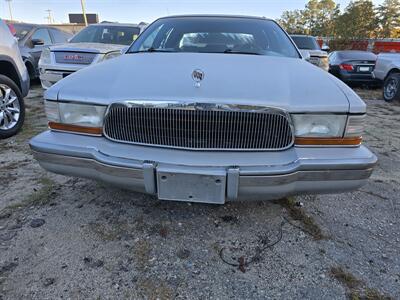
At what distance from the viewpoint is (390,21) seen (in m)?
32.9

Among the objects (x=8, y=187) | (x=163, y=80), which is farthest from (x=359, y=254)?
(x=8, y=187)

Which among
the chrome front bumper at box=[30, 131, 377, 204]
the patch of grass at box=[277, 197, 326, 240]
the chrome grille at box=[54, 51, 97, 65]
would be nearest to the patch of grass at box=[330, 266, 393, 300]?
the patch of grass at box=[277, 197, 326, 240]

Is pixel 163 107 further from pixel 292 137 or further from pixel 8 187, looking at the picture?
pixel 8 187

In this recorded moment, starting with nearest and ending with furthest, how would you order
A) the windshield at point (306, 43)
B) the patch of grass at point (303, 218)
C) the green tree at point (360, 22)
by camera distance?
the patch of grass at point (303, 218), the windshield at point (306, 43), the green tree at point (360, 22)

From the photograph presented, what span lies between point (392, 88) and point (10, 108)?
8561mm

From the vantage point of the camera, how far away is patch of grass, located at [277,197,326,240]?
2.43 meters

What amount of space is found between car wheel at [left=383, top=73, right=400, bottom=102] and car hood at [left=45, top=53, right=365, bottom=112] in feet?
22.8

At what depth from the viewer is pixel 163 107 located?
6.74 feet

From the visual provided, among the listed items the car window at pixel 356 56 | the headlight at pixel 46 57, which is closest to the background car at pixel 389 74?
the car window at pixel 356 56

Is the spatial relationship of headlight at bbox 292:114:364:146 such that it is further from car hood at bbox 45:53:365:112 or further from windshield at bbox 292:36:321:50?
windshield at bbox 292:36:321:50

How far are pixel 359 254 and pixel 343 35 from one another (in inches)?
1405

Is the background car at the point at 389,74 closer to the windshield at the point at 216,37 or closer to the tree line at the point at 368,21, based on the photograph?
the windshield at the point at 216,37

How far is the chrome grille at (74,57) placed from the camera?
6348 millimetres

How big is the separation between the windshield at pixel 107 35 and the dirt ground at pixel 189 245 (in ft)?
17.2
